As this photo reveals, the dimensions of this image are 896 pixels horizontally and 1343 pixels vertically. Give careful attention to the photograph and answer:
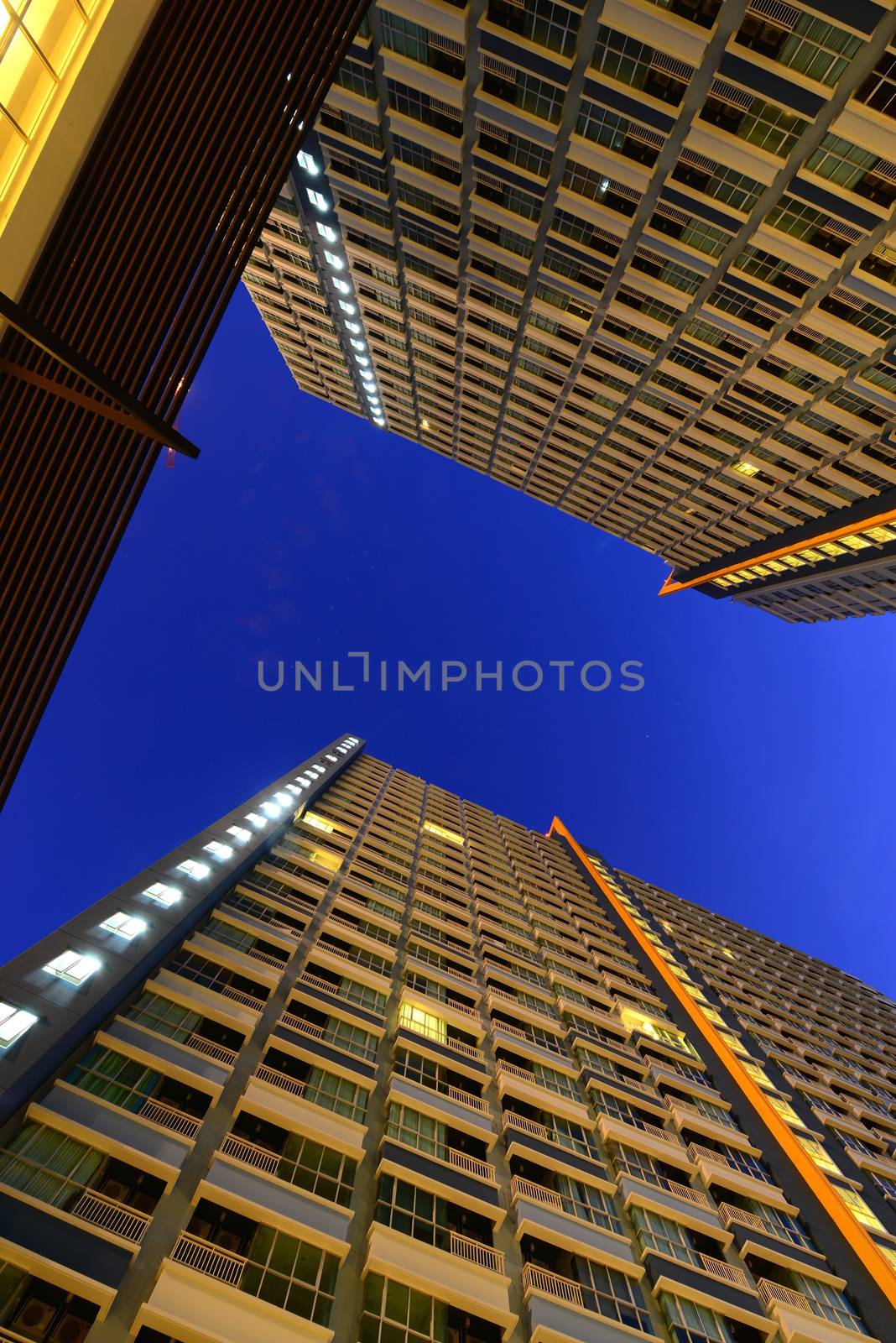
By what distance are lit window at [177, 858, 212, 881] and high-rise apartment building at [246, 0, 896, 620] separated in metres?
34.5

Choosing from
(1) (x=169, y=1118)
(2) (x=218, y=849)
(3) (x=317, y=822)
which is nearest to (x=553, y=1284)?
(1) (x=169, y=1118)

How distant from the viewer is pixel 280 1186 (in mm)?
15188

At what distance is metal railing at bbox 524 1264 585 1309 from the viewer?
15.9 meters

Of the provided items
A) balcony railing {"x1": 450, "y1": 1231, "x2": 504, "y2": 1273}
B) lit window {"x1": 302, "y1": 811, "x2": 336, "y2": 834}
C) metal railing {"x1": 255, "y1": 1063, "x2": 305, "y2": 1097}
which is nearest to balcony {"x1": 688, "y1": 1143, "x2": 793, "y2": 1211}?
balcony railing {"x1": 450, "y1": 1231, "x2": 504, "y2": 1273}

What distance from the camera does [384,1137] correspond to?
18156 mm

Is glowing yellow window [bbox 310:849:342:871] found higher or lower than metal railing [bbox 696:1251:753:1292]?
higher

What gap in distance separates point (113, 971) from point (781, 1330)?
22565mm

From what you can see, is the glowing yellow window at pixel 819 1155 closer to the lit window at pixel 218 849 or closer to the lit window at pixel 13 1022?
the lit window at pixel 218 849

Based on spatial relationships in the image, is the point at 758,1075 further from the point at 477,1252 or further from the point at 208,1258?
the point at 208,1258

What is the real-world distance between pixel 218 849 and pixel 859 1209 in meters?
30.8

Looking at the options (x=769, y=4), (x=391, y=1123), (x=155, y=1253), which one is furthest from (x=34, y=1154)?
(x=769, y=4)

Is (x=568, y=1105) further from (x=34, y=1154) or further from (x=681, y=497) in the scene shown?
(x=681, y=497)

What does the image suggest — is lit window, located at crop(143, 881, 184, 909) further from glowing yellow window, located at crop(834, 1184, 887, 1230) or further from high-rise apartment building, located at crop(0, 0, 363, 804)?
glowing yellow window, located at crop(834, 1184, 887, 1230)

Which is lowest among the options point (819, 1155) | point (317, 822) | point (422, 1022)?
point (422, 1022)
